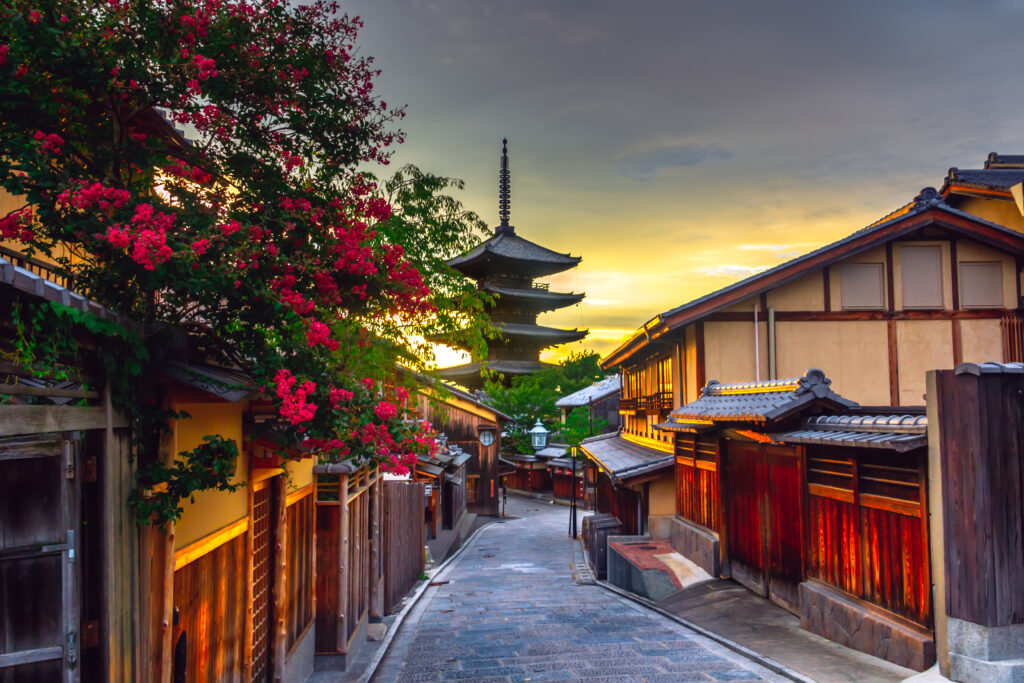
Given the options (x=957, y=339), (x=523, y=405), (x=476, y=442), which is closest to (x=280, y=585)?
(x=957, y=339)

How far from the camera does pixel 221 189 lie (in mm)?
6109

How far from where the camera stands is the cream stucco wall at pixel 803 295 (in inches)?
702

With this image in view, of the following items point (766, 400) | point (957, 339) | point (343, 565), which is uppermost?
point (957, 339)

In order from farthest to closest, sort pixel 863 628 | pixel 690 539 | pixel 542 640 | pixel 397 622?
pixel 690 539, pixel 397 622, pixel 542 640, pixel 863 628

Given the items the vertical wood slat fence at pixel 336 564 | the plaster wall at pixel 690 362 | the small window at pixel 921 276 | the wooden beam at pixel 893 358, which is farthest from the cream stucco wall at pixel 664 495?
the vertical wood slat fence at pixel 336 564

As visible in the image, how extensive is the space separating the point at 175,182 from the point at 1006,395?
829 centimetres

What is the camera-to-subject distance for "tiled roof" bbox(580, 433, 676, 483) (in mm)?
19422

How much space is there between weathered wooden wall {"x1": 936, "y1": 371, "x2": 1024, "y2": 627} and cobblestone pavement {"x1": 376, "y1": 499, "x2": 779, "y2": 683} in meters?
2.72

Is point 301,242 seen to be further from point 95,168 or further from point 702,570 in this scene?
point 702,570

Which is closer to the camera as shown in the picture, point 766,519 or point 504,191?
point 766,519

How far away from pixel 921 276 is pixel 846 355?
2.70 meters

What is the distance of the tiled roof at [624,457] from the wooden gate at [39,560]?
16.1m

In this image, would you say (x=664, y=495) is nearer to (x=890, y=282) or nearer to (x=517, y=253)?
(x=890, y=282)

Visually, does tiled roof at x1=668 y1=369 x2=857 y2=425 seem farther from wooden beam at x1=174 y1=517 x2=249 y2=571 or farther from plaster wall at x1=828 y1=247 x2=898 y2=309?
wooden beam at x1=174 y1=517 x2=249 y2=571
